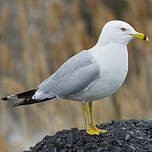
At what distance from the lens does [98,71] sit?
2.33 meters

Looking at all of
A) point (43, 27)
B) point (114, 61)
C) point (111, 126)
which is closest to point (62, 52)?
point (43, 27)

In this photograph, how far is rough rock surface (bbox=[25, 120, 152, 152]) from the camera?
2443 millimetres

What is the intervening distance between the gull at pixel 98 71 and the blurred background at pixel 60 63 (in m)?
0.83

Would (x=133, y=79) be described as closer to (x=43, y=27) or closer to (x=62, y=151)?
(x=43, y=27)

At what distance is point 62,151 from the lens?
8.18ft

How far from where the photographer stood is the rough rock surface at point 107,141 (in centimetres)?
244

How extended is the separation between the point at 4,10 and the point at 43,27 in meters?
0.31

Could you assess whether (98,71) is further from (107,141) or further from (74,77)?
(107,141)

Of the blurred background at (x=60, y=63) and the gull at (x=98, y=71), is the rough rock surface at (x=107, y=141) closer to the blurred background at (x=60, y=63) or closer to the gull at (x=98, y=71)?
the gull at (x=98, y=71)

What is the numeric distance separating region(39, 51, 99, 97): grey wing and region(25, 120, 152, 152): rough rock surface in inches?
10.2

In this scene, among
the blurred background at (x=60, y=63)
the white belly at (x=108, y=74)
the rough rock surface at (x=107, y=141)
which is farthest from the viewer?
the blurred background at (x=60, y=63)

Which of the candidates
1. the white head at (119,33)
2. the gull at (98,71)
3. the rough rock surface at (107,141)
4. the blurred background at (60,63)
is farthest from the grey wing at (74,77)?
the blurred background at (60,63)

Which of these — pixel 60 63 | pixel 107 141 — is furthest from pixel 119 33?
pixel 60 63

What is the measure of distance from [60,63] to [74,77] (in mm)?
981
